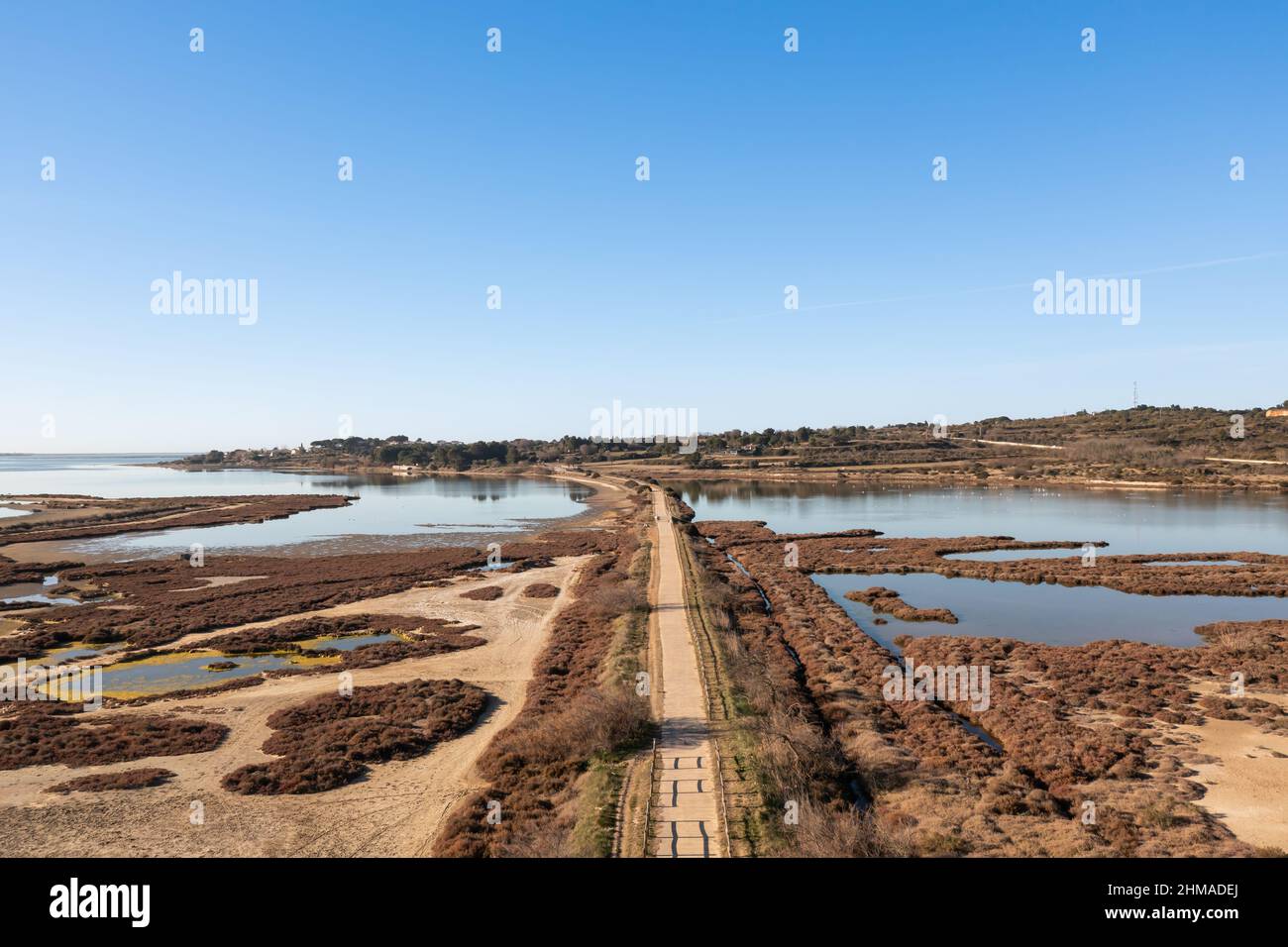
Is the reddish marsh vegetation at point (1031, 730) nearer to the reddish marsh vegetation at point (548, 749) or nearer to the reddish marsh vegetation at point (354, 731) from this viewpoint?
the reddish marsh vegetation at point (548, 749)

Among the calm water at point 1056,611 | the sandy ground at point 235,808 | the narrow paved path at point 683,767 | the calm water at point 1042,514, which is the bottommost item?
the sandy ground at point 235,808

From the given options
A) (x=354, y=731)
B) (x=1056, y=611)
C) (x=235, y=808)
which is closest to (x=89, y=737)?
(x=354, y=731)

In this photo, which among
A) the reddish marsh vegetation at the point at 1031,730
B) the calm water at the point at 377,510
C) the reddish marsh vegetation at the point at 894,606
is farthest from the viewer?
the calm water at the point at 377,510

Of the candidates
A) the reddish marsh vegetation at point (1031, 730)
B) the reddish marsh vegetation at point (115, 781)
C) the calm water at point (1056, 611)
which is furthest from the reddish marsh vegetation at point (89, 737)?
the calm water at point (1056, 611)

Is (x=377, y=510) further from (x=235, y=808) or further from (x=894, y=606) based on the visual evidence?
(x=235, y=808)

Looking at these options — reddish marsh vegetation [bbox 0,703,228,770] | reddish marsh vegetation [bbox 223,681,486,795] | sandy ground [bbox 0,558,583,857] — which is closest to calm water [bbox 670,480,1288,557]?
reddish marsh vegetation [bbox 223,681,486,795]
